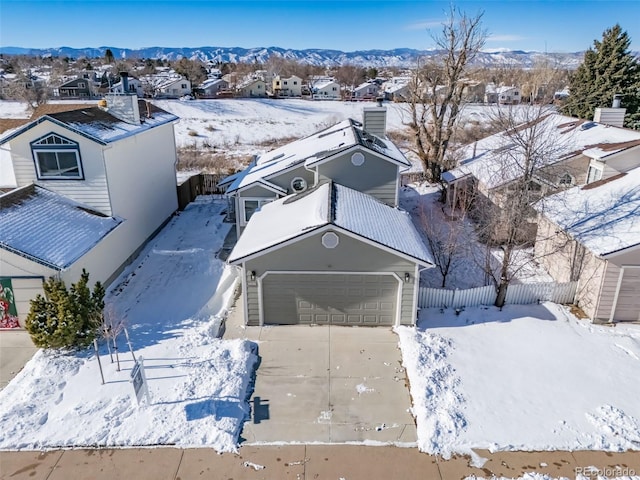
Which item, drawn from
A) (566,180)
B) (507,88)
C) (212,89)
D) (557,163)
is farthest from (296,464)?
(212,89)

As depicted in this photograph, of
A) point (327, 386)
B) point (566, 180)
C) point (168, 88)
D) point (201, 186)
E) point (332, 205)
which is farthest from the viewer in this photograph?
point (168, 88)

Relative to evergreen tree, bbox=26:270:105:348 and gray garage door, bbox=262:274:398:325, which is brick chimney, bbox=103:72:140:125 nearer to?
evergreen tree, bbox=26:270:105:348

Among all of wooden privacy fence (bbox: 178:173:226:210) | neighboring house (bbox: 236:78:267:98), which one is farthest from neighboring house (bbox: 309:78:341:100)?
wooden privacy fence (bbox: 178:173:226:210)

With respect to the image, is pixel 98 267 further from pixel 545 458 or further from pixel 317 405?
pixel 545 458

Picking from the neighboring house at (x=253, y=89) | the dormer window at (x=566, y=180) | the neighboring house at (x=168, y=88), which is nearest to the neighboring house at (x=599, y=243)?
the dormer window at (x=566, y=180)

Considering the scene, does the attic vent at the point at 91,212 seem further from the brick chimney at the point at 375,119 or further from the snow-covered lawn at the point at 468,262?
the snow-covered lawn at the point at 468,262

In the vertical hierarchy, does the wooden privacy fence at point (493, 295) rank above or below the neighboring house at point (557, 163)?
below

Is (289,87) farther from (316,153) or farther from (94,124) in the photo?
(94,124)

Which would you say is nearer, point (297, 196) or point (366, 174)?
point (297, 196)
